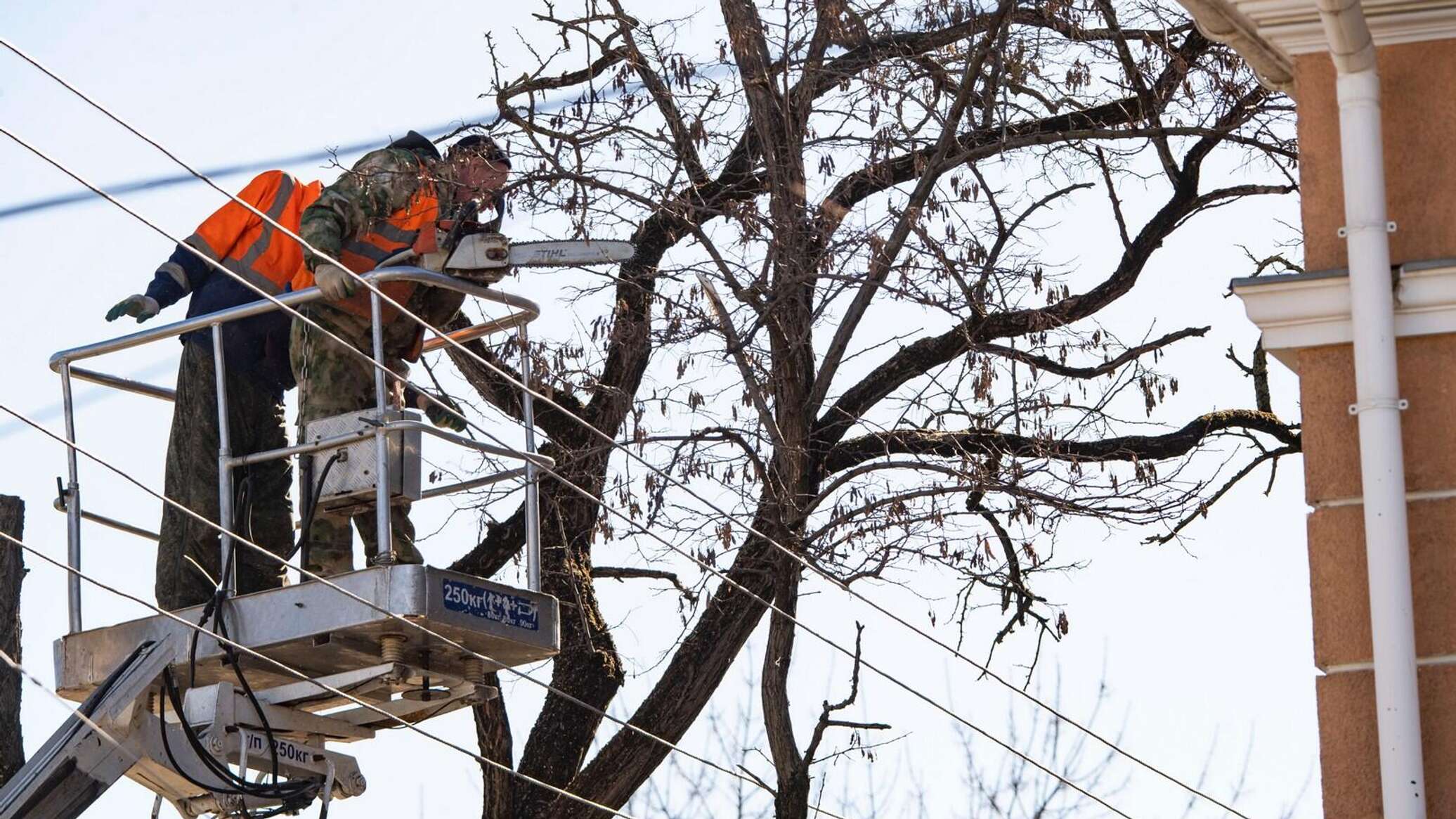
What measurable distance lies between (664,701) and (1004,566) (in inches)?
83.0

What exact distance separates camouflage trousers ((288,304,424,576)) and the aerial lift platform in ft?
0.60

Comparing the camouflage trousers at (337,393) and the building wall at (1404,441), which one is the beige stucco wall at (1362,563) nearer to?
the building wall at (1404,441)

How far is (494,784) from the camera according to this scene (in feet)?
45.6

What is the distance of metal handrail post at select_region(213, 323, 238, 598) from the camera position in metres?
9.23

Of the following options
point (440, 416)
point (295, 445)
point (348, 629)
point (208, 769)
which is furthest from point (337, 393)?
point (208, 769)

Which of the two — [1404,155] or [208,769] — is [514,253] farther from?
[1404,155]

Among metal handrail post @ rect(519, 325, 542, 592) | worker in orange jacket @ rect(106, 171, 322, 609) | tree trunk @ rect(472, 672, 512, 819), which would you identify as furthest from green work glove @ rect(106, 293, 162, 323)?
tree trunk @ rect(472, 672, 512, 819)

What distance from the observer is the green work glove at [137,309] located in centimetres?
966

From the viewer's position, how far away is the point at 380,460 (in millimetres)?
8945

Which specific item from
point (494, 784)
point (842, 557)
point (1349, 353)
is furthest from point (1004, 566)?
point (1349, 353)

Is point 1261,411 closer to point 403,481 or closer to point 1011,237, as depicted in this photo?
point 1011,237

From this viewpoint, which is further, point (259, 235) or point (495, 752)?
point (495, 752)

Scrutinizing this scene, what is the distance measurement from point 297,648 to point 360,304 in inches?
58.4

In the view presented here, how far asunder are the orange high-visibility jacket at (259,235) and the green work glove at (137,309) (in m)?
0.36
